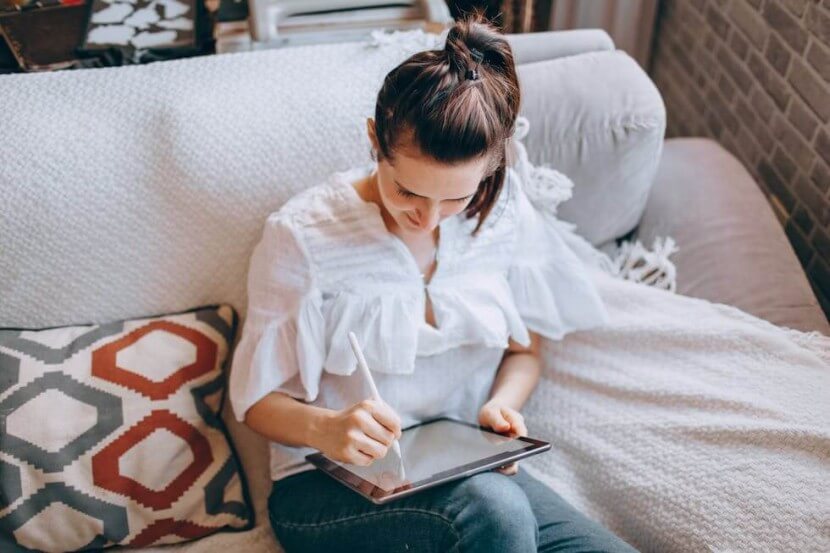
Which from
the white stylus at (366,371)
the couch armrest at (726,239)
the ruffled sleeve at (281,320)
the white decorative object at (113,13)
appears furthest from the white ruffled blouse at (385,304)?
the white decorative object at (113,13)

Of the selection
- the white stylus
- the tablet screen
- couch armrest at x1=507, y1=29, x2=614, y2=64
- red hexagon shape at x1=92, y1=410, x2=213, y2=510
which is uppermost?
couch armrest at x1=507, y1=29, x2=614, y2=64

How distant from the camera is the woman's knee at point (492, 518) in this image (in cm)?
93

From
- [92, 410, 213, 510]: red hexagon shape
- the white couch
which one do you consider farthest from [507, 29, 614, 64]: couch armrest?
[92, 410, 213, 510]: red hexagon shape

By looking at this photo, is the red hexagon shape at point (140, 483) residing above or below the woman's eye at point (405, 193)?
below

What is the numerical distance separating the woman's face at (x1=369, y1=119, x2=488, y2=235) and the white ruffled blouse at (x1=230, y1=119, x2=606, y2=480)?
12 cm

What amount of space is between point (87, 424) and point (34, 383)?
93mm

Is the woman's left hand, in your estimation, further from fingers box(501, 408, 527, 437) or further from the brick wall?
the brick wall

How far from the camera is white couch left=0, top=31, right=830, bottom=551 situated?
1065mm

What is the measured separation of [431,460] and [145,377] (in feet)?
1.45

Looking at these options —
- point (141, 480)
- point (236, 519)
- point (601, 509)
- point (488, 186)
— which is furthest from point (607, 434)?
point (141, 480)

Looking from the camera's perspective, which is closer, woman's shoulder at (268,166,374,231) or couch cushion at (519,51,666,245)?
woman's shoulder at (268,166,374,231)

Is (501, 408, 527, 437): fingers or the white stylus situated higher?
the white stylus

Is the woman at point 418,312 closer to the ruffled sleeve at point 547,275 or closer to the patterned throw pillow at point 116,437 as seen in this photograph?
the ruffled sleeve at point 547,275

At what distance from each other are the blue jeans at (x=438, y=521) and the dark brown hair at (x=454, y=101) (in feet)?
1.40
